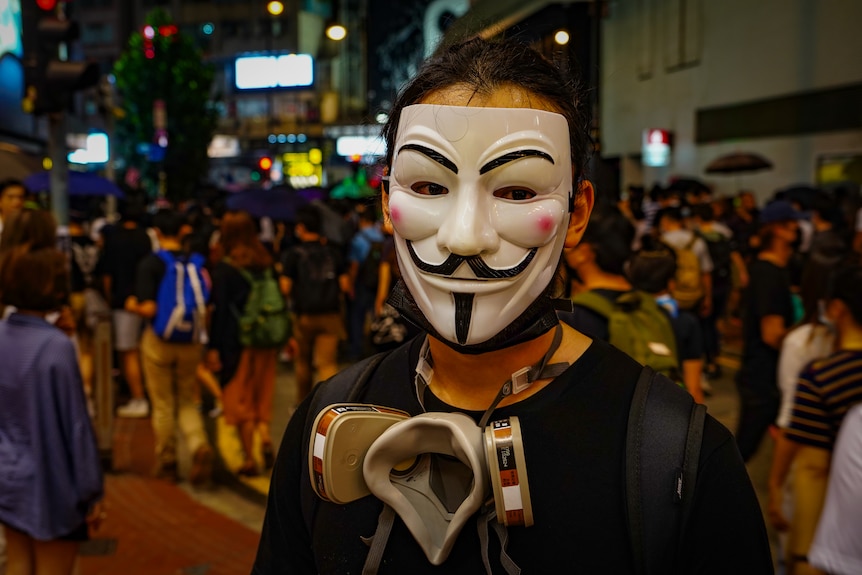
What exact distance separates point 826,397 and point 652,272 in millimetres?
1539

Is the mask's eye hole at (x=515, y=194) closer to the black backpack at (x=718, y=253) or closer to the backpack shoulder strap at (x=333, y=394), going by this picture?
the backpack shoulder strap at (x=333, y=394)

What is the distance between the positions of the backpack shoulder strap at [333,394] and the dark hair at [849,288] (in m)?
2.44

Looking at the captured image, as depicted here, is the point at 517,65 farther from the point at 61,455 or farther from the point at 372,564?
the point at 61,455

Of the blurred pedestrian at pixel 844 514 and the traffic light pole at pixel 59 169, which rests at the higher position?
the traffic light pole at pixel 59 169

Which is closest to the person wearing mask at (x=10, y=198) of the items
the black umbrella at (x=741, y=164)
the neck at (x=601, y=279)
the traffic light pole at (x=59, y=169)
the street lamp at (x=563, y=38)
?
the traffic light pole at (x=59, y=169)

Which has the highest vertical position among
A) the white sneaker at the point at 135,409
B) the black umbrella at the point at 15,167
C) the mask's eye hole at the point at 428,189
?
the black umbrella at the point at 15,167

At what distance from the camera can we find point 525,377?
1702 millimetres

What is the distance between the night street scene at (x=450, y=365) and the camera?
62.4 inches

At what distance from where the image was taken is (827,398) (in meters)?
3.57

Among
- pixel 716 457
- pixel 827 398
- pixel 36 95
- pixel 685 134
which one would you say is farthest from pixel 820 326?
pixel 685 134

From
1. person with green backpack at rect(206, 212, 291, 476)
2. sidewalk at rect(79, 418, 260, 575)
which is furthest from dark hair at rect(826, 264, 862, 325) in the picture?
person with green backpack at rect(206, 212, 291, 476)

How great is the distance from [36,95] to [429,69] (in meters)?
5.94

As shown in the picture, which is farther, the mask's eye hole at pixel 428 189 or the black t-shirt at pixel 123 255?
the black t-shirt at pixel 123 255

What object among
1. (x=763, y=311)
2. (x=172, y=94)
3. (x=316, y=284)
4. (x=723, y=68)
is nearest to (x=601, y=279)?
(x=763, y=311)
